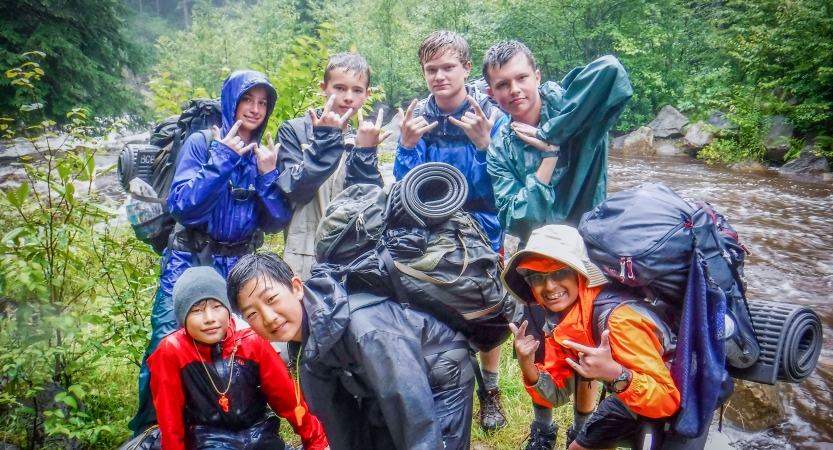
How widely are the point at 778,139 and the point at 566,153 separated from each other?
12.6 meters

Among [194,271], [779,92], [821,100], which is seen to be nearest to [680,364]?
[194,271]

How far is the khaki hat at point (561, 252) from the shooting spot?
186cm

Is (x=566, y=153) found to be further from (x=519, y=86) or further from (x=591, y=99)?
(x=519, y=86)

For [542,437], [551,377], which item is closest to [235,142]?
[551,377]

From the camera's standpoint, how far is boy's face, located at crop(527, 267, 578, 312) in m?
1.92

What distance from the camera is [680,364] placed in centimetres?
167

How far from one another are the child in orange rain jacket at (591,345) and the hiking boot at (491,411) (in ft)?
2.38

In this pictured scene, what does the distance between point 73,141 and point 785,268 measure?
7.38 meters

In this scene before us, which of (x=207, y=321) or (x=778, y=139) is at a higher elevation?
(x=207, y=321)

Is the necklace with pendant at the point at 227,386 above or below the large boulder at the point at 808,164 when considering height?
above

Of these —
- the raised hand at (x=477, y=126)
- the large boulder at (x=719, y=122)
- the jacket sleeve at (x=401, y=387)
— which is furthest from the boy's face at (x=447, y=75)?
the large boulder at (x=719, y=122)

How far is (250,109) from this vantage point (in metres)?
2.89

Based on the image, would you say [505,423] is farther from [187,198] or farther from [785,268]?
[785,268]

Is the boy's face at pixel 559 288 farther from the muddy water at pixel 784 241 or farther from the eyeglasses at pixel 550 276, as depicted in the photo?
the muddy water at pixel 784 241
